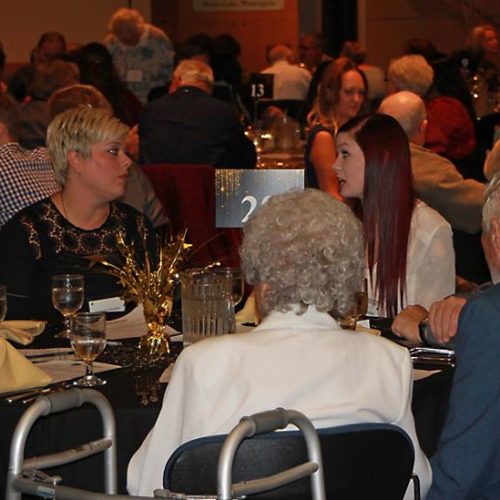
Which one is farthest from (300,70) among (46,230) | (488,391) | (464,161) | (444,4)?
(488,391)

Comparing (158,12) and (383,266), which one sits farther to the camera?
(158,12)

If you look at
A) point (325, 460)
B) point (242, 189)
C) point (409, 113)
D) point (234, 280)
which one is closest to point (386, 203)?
point (242, 189)

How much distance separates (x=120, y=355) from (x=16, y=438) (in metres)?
1.14

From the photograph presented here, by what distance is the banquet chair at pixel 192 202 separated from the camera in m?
6.40

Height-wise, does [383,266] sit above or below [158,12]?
below

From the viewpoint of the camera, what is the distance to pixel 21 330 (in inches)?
138

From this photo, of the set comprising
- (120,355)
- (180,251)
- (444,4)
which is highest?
(444,4)

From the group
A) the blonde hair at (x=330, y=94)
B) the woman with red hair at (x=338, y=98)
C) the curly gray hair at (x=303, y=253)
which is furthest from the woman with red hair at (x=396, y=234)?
the blonde hair at (x=330, y=94)

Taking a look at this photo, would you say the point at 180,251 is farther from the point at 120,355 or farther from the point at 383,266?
the point at 383,266

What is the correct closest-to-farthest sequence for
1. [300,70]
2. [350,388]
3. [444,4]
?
[350,388] < [300,70] < [444,4]

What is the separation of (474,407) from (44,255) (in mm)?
1940

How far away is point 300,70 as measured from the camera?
11242 mm

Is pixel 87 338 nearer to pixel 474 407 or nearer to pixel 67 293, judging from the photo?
pixel 67 293

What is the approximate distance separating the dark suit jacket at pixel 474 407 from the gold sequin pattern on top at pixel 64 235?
72.7 inches
